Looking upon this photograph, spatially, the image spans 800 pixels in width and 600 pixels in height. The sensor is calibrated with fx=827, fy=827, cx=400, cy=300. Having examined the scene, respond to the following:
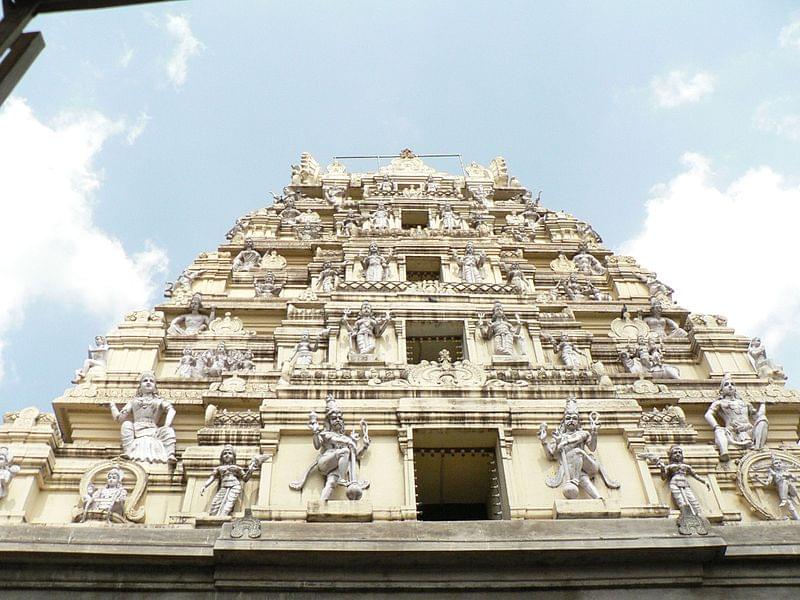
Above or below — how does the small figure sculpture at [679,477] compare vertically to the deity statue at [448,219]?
below

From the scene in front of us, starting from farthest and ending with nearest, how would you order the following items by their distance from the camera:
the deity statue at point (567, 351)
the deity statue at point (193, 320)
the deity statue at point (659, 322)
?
the deity statue at point (659, 322), the deity statue at point (193, 320), the deity statue at point (567, 351)

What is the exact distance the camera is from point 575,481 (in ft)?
44.4

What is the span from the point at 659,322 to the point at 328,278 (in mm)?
8534

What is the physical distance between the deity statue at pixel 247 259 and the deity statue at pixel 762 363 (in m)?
13.1

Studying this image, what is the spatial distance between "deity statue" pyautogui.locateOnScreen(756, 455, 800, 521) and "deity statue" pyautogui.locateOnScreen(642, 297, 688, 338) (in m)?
5.69

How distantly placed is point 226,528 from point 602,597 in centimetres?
513

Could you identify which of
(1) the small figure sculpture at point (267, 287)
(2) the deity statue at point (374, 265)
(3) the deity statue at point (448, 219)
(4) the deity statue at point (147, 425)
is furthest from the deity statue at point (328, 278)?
(4) the deity statue at point (147, 425)

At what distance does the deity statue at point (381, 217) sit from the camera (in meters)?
24.6

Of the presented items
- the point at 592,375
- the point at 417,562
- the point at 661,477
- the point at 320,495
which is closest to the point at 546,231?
the point at 592,375

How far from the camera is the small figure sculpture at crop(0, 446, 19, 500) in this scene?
563 inches

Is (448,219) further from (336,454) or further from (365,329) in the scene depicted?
(336,454)

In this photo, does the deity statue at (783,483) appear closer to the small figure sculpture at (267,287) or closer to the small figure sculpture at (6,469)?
the small figure sculpture at (267,287)

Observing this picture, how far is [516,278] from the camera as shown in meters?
21.3

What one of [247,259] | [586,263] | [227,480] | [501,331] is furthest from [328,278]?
[227,480]
